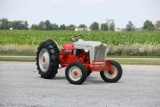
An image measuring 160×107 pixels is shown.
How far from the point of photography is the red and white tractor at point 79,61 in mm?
12703

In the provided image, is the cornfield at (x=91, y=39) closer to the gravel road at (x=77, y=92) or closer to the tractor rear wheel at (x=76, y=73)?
the gravel road at (x=77, y=92)

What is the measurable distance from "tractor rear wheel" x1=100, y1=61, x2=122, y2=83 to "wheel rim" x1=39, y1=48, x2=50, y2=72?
203 centimetres

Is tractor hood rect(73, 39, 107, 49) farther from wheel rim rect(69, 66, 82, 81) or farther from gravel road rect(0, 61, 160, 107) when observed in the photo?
gravel road rect(0, 61, 160, 107)

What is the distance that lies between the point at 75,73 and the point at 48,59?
169 centimetres

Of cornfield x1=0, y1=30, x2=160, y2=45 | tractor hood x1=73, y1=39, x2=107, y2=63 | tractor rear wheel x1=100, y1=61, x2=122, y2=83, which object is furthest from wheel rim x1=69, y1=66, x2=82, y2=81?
cornfield x1=0, y1=30, x2=160, y2=45

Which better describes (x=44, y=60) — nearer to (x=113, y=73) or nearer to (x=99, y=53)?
(x=99, y=53)

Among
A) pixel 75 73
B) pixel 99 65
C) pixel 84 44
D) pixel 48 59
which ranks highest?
pixel 84 44

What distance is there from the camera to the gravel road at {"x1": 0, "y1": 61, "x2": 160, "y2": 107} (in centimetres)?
938

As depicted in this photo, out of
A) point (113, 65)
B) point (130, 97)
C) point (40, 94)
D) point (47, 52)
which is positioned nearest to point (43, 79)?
point (47, 52)

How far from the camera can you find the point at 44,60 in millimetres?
14086

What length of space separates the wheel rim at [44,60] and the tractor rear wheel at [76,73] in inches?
56.8

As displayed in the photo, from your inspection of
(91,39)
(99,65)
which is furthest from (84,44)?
(91,39)

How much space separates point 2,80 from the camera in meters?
13.3

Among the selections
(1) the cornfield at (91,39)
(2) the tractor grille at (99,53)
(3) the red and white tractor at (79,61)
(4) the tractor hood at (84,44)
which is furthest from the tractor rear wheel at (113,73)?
(1) the cornfield at (91,39)
